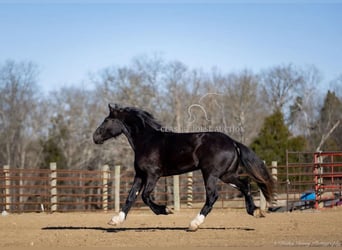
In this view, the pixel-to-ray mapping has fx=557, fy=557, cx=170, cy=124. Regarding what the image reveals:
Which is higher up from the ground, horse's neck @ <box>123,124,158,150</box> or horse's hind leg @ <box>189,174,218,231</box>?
horse's neck @ <box>123,124,158,150</box>

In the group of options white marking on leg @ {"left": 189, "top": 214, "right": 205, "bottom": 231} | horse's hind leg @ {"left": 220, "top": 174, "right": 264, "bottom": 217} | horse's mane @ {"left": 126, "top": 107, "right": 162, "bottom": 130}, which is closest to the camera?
white marking on leg @ {"left": 189, "top": 214, "right": 205, "bottom": 231}

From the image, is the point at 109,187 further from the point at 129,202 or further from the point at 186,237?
the point at 186,237

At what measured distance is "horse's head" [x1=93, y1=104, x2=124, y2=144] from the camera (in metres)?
10.2

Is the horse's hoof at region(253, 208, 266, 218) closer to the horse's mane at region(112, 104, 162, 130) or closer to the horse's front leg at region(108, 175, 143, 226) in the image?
the horse's front leg at region(108, 175, 143, 226)

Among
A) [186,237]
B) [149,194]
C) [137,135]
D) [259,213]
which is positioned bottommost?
[186,237]

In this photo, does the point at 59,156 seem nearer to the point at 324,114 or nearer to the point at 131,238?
the point at 324,114

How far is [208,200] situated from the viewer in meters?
8.98

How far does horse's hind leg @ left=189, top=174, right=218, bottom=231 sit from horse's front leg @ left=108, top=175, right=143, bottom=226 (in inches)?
42.8

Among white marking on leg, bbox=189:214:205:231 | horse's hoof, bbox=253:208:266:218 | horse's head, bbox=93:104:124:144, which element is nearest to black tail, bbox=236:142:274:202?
horse's hoof, bbox=253:208:266:218

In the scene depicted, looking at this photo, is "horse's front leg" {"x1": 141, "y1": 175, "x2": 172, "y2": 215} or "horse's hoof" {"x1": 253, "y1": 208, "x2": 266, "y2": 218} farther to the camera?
"horse's front leg" {"x1": 141, "y1": 175, "x2": 172, "y2": 215}

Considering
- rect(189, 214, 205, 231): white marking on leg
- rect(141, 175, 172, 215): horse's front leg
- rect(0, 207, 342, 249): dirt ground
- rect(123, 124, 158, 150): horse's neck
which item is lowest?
rect(0, 207, 342, 249): dirt ground

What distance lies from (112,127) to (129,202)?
1.67 m

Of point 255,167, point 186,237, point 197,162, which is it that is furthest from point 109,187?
point 186,237

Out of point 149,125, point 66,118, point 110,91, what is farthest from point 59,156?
point 149,125
